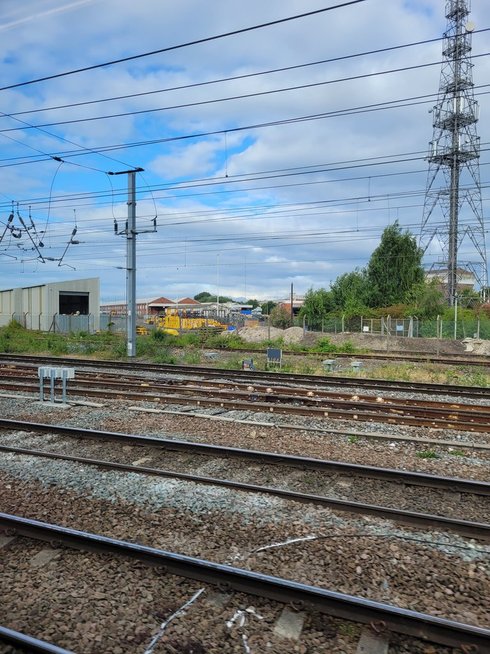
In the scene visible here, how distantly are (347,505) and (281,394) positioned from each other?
25.5 ft

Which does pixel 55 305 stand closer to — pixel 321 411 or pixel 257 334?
pixel 257 334

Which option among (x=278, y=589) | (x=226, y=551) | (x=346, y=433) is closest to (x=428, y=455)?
(x=346, y=433)

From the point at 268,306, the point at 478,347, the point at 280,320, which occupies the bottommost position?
the point at 478,347

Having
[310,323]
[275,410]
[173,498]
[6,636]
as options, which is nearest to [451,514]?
[173,498]

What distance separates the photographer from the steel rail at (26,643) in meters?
3.28

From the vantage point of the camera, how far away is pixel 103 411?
11.4 m

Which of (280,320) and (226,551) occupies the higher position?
(280,320)

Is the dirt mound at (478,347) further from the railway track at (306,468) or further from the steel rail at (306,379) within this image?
the railway track at (306,468)

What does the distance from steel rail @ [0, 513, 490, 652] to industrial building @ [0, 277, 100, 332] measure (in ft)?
151

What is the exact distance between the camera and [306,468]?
23.7 feet

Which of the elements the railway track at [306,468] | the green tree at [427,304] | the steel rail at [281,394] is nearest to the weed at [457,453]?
the railway track at [306,468]

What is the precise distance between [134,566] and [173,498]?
1.62 m

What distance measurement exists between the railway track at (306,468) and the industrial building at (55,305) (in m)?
42.7

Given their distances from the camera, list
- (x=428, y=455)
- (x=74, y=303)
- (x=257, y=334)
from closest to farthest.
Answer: (x=428, y=455) → (x=257, y=334) → (x=74, y=303)
